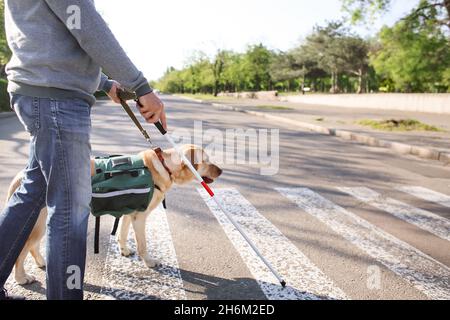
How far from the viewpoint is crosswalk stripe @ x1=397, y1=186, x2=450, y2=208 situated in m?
5.66

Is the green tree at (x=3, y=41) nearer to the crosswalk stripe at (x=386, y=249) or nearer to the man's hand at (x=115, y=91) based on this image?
the crosswalk stripe at (x=386, y=249)

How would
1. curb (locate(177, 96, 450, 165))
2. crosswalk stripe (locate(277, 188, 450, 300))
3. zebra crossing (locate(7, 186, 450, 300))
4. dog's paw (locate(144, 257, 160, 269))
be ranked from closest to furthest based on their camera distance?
zebra crossing (locate(7, 186, 450, 300)) < crosswalk stripe (locate(277, 188, 450, 300)) < dog's paw (locate(144, 257, 160, 269)) < curb (locate(177, 96, 450, 165))

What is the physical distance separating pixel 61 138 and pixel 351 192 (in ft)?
15.8

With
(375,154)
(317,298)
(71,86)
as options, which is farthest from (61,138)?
(375,154)

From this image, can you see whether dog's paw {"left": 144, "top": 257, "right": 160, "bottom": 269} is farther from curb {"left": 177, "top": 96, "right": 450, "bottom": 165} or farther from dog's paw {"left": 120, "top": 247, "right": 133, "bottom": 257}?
curb {"left": 177, "top": 96, "right": 450, "bottom": 165}

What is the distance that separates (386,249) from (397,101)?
29856 millimetres

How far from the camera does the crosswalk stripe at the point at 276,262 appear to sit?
115 inches

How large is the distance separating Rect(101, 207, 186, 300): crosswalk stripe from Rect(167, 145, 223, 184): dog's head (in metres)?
0.68

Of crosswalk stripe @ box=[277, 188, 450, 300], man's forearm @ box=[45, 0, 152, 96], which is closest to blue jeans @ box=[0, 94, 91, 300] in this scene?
man's forearm @ box=[45, 0, 152, 96]

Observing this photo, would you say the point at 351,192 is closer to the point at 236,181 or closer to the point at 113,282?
the point at 236,181

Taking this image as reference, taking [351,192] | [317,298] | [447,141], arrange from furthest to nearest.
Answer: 1. [447,141]
2. [351,192]
3. [317,298]

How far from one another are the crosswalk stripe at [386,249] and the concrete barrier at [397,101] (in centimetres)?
2354

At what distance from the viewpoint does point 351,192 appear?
5.98 metres

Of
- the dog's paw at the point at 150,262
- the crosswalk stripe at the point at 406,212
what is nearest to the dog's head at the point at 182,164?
the dog's paw at the point at 150,262
